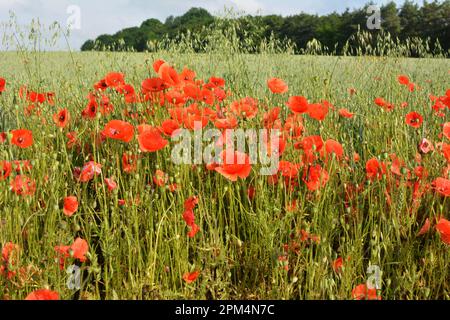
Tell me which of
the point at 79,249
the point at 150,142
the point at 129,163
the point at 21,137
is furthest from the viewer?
the point at 129,163

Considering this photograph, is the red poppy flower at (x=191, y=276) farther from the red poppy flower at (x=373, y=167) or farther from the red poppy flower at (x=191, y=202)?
the red poppy flower at (x=373, y=167)

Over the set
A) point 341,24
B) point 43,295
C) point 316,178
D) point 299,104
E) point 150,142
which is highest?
point 341,24

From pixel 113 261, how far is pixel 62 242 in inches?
10.1

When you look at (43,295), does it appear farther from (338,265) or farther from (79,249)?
(338,265)

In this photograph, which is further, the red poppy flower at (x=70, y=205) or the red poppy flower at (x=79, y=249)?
the red poppy flower at (x=70, y=205)

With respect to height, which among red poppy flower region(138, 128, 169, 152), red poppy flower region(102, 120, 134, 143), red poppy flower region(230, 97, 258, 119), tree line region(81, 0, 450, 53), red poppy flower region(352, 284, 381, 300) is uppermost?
tree line region(81, 0, 450, 53)

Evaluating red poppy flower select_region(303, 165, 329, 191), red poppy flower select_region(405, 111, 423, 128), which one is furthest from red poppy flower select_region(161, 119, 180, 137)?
red poppy flower select_region(405, 111, 423, 128)

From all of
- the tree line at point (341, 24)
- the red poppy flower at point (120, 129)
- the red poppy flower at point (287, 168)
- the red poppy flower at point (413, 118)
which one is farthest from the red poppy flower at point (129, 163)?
the tree line at point (341, 24)

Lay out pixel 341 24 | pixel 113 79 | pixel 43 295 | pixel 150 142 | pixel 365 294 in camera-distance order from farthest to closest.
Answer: pixel 341 24, pixel 113 79, pixel 150 142, pixel 365 294, pixel 43 295

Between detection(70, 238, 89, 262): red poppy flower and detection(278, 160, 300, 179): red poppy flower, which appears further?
detection(278, 160, 300, 179): red poppy flower

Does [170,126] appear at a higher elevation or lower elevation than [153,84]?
lower

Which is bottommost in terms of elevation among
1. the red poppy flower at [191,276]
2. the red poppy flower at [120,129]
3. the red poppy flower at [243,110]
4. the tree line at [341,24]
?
the red poppy flower at [191,276]

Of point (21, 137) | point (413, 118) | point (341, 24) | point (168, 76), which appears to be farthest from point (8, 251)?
point (341, 24)

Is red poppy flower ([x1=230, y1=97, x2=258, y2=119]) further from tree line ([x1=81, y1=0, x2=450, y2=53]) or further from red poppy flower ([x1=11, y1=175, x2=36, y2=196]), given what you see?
tree line ([x1=81, y1=0, x2=450, y2=53])
